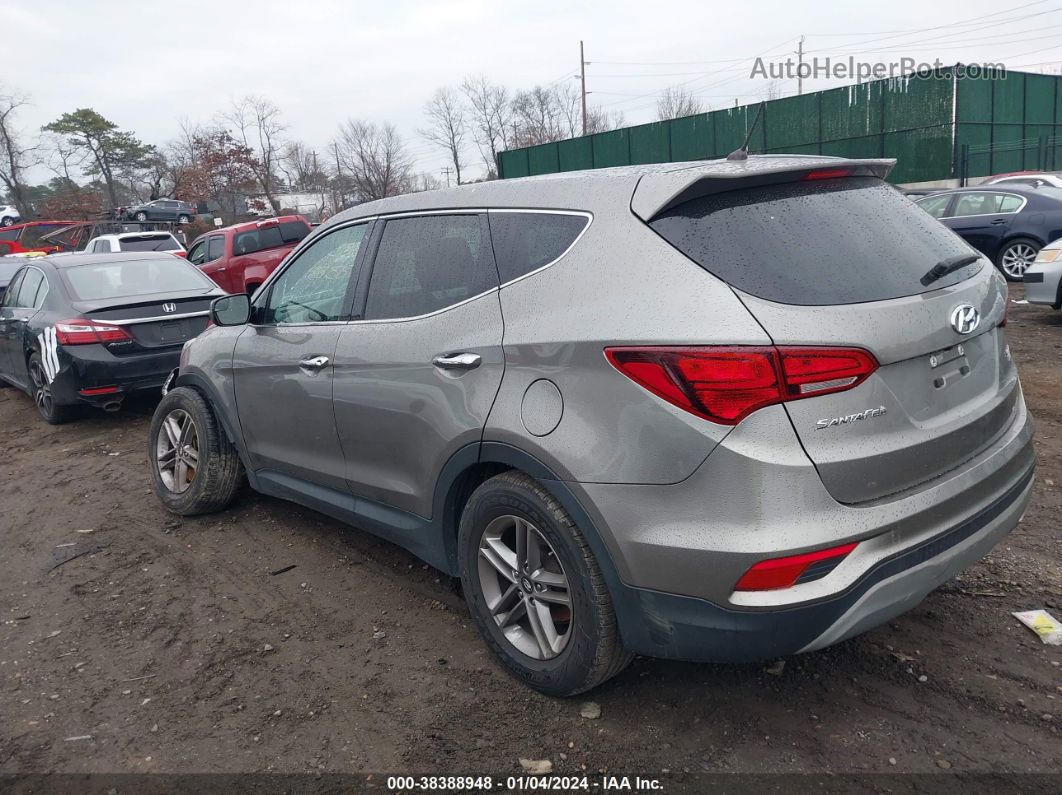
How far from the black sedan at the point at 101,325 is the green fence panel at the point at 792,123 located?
25.7 m

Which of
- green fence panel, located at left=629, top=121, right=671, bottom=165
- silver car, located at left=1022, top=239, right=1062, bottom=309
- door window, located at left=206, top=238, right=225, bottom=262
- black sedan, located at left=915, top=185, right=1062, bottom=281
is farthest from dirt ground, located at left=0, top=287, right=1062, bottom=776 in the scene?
green fence panel, located at left=629, top=121, right=671, bottom=165

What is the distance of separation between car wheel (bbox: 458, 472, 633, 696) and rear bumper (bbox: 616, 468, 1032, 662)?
0.13 m

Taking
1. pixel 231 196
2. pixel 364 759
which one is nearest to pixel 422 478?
pixel 364 759

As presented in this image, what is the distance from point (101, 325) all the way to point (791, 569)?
6.94 m

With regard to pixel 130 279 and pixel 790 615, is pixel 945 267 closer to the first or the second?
pixel 790 615

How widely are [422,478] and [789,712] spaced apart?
62.3 inches

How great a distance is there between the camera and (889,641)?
3.17m

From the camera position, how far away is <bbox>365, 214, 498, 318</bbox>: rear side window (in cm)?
316

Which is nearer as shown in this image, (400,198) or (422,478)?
(422,478)

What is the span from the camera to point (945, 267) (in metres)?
2.75

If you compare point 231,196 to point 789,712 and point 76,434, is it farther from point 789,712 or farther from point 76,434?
point 789,712

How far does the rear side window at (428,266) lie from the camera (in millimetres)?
3164

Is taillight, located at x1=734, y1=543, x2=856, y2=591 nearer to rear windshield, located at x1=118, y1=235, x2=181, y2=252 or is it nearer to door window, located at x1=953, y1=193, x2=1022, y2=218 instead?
door window, located at x1=953, y1=193, x2=1022, y2=218

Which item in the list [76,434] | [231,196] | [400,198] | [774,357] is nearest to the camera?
[774,357]
